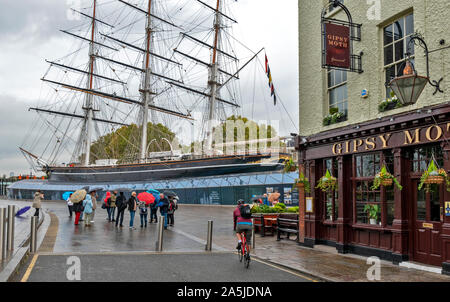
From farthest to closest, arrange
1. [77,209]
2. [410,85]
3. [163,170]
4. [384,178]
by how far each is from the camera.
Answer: [163,170]
[77,209]
[384,178]
[410,85]

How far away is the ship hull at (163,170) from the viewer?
48.3 m

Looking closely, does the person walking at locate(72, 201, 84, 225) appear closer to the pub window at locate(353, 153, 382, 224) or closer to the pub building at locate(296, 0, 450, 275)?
the pub building at locate(296, 0, 450, 275)

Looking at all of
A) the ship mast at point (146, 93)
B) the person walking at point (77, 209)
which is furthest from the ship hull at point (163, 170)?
the person walking at point (77, 209)

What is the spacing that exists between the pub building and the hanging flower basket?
0.17m

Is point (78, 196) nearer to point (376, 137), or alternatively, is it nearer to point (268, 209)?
point (268, 209)

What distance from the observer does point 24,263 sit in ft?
32.0

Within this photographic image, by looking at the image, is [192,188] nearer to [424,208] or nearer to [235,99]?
[235,99]

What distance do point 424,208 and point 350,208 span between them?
2.77m

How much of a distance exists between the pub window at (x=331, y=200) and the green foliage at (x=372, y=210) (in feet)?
4.85

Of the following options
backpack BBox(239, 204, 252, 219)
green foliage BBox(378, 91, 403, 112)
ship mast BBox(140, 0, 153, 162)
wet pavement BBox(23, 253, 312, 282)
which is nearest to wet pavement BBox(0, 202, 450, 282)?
wet pavement BBox(23, 253, 312, 282)

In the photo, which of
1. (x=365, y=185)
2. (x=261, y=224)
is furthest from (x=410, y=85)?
(x=261, y=224)

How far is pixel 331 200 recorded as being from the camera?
1395 cm

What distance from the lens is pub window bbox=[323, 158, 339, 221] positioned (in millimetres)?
13695

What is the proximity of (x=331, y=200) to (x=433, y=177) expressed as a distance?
4.80 metres
